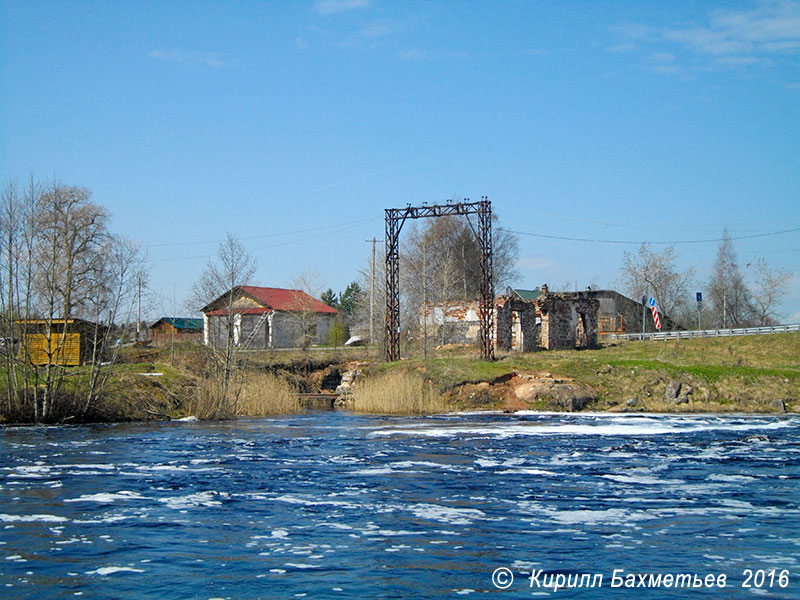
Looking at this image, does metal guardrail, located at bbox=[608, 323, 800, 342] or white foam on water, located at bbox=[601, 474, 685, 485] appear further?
metal guardrail, located at bbox=[608, 323, 800, 342]

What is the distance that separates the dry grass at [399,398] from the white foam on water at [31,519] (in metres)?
20.2

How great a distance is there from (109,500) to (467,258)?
60.7 metres

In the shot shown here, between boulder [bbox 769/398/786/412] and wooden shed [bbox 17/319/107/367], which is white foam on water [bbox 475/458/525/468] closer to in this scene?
wooden shed [bbox 17/319/107/367]

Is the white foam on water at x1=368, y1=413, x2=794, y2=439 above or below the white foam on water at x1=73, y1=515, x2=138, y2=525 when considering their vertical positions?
below

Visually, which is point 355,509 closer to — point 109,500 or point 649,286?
point 109,500

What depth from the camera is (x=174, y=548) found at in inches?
407

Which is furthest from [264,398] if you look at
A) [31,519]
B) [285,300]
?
[285,300]

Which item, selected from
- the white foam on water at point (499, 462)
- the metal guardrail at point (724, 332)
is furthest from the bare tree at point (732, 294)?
the white foam on water at point (499, 462)

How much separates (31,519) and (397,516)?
5.57 meters

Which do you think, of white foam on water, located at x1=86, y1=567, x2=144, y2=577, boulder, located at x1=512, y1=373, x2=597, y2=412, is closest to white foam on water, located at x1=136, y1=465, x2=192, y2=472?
white foam on water, located at x1=86, y1=567, x2=144, y2=577

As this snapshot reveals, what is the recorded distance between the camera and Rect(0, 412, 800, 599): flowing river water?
8922mm

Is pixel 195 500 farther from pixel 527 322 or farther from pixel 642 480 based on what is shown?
pixel 527 322

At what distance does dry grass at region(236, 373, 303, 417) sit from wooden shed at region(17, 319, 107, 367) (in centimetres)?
560

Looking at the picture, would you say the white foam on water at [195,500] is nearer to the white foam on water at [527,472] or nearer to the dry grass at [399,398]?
the white foam on water at [527,472]
